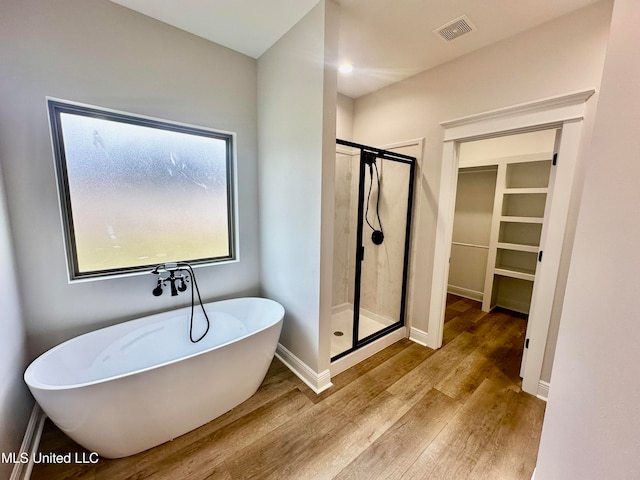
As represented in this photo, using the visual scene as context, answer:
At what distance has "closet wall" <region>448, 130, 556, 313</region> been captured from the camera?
10.7 feet

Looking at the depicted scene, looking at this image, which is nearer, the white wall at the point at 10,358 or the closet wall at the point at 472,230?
the white wall at the point at 10,358

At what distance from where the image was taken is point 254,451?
1.54 m

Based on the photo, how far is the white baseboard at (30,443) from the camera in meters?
1.31

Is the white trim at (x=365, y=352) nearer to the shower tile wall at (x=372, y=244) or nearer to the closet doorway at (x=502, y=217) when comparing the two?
the shower tile wall at (x=372, y=244)

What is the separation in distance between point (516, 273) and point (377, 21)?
10.9ft

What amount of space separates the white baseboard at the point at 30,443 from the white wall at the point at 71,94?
409 mm

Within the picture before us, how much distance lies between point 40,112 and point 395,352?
11.1ft

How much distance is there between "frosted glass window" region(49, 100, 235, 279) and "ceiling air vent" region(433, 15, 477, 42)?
201cm

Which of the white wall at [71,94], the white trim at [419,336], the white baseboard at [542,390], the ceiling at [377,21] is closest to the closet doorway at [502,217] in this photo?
the ceiling at [377,21]

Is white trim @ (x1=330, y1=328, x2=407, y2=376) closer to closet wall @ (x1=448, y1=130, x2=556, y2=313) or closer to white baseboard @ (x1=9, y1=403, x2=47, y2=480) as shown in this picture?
A: closet wall @ (x1=448, y1=130, x2=556, y2=313)

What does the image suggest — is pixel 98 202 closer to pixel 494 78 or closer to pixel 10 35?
pixel 10 35

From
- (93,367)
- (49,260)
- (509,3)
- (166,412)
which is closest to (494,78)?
(509,3)

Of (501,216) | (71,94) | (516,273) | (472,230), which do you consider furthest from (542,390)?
(71,94)

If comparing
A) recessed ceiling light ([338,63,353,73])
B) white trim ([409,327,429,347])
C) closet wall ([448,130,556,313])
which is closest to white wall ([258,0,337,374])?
recessed ceiling light ([338,63,353,73])
